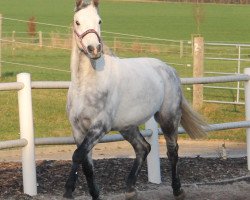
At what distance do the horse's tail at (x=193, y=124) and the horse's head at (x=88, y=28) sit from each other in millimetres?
2030

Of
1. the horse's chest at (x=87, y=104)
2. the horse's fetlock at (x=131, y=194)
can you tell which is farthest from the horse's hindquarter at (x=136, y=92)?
the horse's fetlock at (x=131, y=194)

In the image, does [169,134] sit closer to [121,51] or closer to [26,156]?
[26,156]

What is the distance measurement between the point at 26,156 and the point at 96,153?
15.5ft

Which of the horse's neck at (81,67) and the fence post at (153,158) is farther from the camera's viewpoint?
the fence post at (153,158)

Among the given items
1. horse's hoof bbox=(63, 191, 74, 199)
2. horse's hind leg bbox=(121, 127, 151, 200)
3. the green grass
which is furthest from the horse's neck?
the green grass

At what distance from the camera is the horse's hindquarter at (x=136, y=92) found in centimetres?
833

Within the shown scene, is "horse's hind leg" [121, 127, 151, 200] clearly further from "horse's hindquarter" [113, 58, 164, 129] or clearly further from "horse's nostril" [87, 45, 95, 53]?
"horse's nostril" [87, 45, 95, 53]

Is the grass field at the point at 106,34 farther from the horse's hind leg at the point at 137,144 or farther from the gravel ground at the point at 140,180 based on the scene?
the horse's hind leg at the point at 137,144

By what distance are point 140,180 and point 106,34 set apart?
43514mm

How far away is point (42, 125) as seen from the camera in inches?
659

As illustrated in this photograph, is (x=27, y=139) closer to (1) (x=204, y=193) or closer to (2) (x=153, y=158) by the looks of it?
(2) (x=153, y=158)

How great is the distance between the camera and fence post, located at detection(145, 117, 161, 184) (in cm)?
976

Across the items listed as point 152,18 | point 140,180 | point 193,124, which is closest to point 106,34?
point 152,18

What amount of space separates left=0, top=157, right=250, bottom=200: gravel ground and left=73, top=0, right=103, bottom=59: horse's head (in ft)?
5.72
